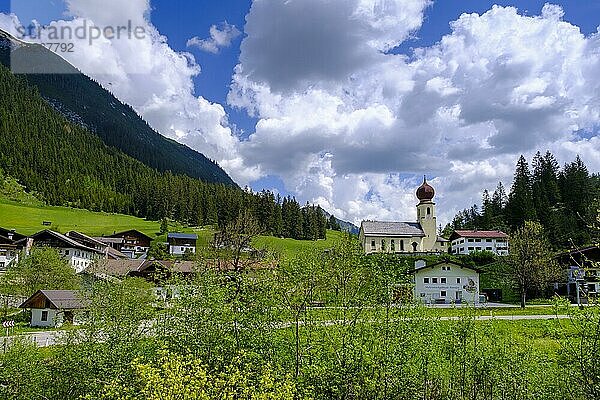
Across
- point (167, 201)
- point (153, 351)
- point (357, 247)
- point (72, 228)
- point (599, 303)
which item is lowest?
point (153, 351)

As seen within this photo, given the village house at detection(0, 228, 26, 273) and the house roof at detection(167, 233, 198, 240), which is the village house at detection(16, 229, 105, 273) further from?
the house roof at detection(167, 233, 198, 240)

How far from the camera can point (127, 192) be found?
7170 inches

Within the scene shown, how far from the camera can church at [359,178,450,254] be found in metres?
94.2

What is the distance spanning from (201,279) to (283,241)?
307 ft

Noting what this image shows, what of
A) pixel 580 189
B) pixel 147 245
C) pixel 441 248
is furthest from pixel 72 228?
pixel 580 189

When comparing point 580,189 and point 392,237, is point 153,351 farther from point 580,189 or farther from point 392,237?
A: point 580,189

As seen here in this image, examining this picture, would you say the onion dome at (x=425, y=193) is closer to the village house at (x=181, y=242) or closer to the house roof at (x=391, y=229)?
the house roof at (x=391, y=229)

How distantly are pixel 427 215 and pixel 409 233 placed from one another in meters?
6.41

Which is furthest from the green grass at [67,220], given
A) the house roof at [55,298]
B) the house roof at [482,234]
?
the house roof at [55,298]

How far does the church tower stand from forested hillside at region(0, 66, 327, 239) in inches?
1225

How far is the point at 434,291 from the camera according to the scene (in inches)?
2421

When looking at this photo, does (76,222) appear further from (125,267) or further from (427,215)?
(427,215)

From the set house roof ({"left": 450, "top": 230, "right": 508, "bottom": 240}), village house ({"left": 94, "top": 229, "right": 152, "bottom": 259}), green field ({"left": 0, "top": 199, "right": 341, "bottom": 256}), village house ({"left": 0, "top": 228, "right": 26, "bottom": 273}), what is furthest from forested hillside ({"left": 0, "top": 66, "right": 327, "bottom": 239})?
village house ({"left": 0, "top": 228, "right": 26, "bottom": 273})

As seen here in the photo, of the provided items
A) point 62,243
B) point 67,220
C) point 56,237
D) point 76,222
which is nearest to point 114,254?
point 62,243
